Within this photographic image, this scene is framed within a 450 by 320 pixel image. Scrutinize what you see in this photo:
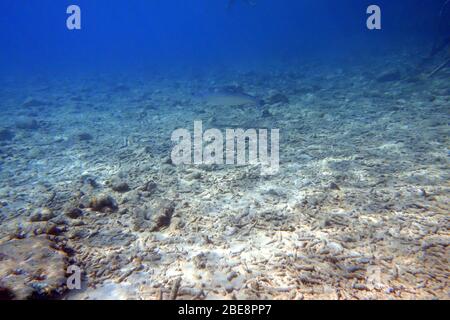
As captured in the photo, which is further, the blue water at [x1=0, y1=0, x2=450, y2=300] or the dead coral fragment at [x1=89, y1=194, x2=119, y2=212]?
the dead coral fragment at [x1=89, y1=194, x2=119, y2=212]

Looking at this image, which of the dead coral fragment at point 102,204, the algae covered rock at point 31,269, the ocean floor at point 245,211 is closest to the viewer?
the algae covered rock at point 31,269

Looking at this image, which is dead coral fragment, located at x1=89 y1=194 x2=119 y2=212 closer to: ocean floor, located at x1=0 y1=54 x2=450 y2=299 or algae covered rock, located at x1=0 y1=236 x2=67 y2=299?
ocean floor, located at x1=0 y1=54 x2=450 y2=299

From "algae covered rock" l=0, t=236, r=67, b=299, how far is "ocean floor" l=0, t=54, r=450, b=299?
0.06 ft

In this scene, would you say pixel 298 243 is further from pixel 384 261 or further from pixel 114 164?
pixel 114 164

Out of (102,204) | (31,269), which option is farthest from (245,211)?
(31,269)

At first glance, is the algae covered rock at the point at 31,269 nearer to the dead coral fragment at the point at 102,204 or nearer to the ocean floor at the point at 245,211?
the ocean floor at the point at 245,211

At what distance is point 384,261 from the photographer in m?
3.60

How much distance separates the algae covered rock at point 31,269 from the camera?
3.14 meters

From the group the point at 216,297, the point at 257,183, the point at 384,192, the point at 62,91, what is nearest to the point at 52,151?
the point at 257,183

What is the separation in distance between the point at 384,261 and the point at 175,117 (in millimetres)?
9632

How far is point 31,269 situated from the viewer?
136 inches

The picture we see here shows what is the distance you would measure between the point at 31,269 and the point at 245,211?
3106 millimetres

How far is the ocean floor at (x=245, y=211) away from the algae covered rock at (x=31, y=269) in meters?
0.02

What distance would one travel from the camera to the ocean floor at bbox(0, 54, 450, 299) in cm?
341
